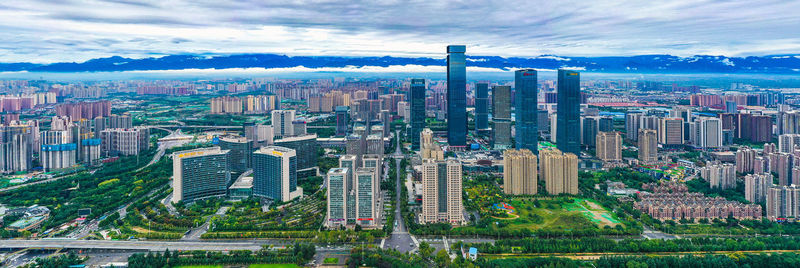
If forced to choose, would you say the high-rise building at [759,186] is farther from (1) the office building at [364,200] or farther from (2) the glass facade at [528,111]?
(1) the office building at [364,200]

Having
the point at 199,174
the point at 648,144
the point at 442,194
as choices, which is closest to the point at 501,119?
the point at 648,144

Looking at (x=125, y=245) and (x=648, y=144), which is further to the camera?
(x=648, y=144)

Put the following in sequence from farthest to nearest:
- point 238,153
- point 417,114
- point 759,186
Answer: point 417,114, point 238,153, point 759,186

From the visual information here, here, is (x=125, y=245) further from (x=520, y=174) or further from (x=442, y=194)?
(x=520, y=174)

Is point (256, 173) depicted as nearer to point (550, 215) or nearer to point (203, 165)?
point (203, 165)

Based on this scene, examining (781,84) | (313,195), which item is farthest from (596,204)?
(781,84)

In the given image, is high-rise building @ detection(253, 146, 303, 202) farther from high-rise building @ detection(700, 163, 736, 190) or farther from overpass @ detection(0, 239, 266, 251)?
high-rise building @ detection(700, 163, 736, 190)

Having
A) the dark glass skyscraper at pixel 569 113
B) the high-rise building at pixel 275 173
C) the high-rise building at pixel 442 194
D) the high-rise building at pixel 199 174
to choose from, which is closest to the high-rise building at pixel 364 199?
the high-rise building at pixel 442 194

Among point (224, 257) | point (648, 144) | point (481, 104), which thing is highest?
point (481, 104)
